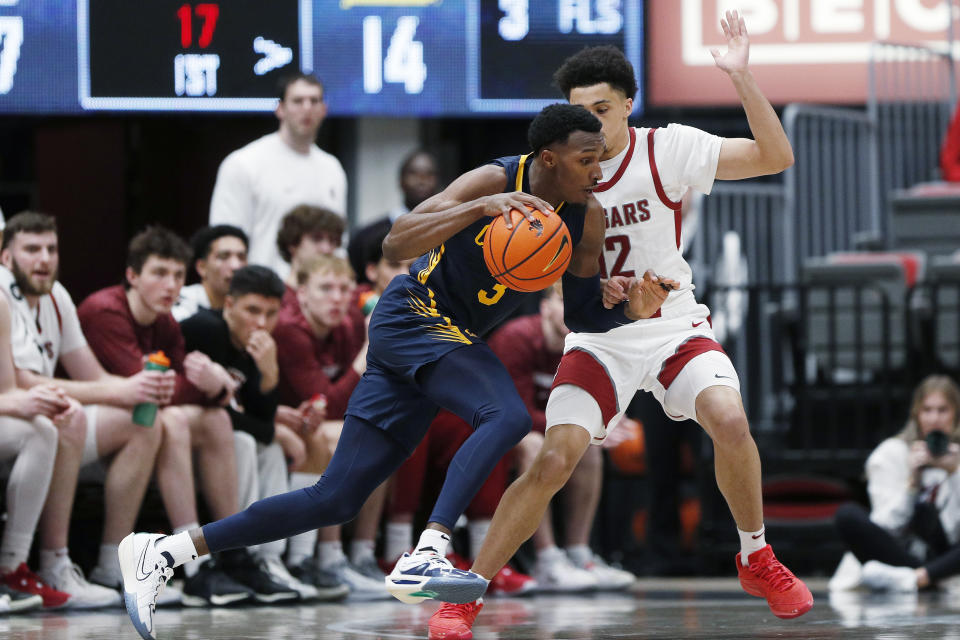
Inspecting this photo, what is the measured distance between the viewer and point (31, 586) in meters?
6.13

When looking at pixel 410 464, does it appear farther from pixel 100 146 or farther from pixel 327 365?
pixel 100 146

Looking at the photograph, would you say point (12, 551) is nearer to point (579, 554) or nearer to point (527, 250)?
point (527, 250)

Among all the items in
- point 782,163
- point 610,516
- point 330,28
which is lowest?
point 610,516

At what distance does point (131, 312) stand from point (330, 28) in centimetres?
289

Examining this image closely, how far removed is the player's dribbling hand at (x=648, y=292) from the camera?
16.9 feet

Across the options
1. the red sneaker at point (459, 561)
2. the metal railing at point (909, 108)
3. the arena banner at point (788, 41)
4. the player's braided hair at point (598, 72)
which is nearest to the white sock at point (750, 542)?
the player's braided hair at point (598, 72)

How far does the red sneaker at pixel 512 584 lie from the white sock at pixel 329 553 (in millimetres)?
849

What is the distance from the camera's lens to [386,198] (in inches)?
446

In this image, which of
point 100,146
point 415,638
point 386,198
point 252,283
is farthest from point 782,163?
point 100,146

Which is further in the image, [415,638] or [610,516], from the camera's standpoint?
[610,516]

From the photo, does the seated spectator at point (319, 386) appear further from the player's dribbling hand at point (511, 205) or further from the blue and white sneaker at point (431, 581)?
the player's dribbling hand at point (511, 205)

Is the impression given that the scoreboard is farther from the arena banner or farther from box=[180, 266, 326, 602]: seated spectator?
box=[180, 266, 326, 602]: seated spectator

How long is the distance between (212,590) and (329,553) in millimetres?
802

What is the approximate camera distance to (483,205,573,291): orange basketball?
463 centimetres
